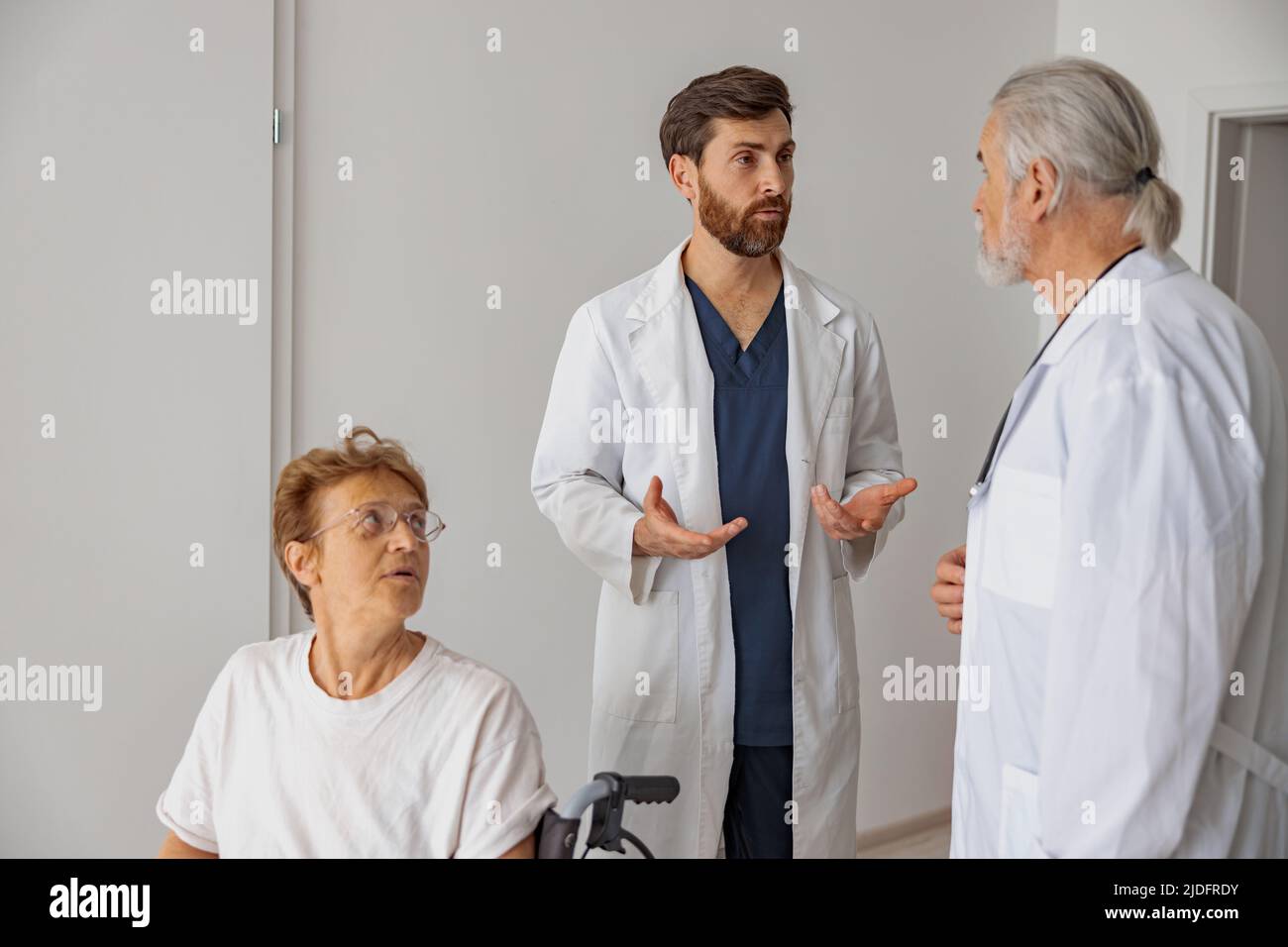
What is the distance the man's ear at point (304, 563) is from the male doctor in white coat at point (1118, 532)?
37.5 inches

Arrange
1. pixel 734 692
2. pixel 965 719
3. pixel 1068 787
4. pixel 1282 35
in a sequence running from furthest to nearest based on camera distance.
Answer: pixel 1282 35, pixel 734 692, pixel 965 719, pixel 1068 787

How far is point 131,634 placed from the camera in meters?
2.55

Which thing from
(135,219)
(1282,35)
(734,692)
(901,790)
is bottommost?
(901,790)

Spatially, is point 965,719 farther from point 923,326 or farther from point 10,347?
point 923,326

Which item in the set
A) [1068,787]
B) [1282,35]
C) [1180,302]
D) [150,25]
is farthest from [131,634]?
[1282,35]

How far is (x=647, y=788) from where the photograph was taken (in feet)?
5.69

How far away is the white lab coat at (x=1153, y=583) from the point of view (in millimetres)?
1439

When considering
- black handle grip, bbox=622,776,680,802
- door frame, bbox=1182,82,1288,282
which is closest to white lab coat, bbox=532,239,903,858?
black handle grip, bbox=622,776,680,802

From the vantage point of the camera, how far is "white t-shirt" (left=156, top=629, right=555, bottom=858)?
176 cm

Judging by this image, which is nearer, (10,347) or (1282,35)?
(10,347)

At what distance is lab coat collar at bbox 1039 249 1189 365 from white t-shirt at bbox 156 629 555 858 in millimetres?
907

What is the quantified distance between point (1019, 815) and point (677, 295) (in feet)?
3.66

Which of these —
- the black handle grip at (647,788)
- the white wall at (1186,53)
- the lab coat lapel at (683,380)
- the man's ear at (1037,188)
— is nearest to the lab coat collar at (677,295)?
the lab coat lapel at (683,380)

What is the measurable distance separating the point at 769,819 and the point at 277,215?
157cm
